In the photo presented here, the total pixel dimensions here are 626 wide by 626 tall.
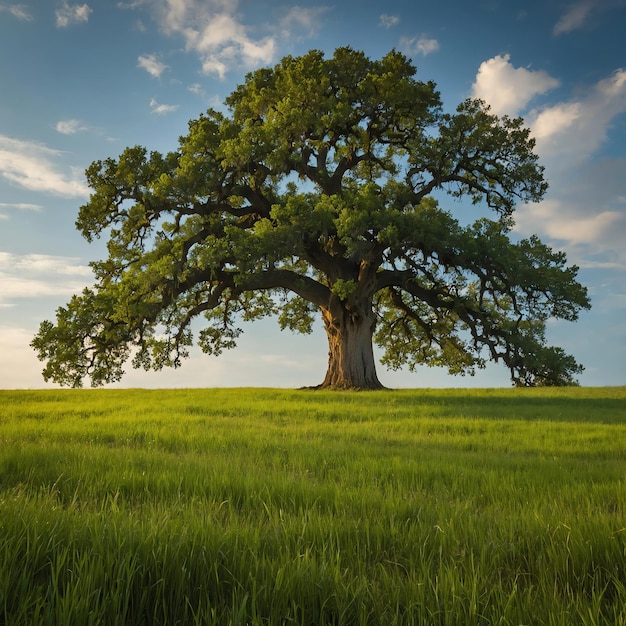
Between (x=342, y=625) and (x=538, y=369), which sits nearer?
(x=342, y=625)

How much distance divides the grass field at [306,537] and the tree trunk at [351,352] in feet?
52.6

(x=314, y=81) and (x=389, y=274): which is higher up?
(x=314, y=81)

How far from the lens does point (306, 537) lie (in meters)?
3.28

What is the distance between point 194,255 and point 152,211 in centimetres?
387

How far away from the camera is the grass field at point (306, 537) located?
2.27 meters

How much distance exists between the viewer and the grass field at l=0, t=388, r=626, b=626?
227 centimetres

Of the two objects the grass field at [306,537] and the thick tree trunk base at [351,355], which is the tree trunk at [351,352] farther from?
the grass field at [306,537]

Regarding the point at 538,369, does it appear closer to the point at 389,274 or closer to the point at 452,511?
the point at 389,274

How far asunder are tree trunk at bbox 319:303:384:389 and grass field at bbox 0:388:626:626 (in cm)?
1603

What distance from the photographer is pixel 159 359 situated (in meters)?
25.7

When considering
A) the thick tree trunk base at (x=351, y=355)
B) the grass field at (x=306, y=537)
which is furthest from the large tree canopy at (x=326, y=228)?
the grass field at (x=306, y=537)

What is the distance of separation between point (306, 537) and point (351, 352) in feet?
71.8

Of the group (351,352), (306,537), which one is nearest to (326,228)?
(351,352)

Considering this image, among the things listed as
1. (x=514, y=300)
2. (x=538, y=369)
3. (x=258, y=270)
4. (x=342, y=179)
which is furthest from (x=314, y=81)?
(x=538, y=369)
